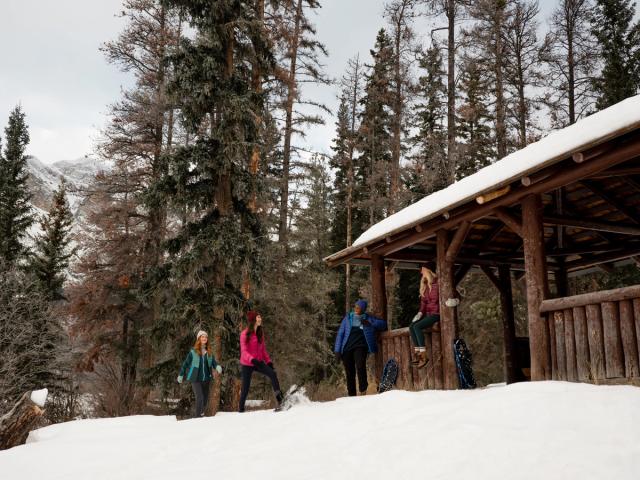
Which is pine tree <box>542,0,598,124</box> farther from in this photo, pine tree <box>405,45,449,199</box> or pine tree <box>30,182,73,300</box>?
pine tree <box>30,182,73,300</box>

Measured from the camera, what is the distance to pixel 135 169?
65.5 ft

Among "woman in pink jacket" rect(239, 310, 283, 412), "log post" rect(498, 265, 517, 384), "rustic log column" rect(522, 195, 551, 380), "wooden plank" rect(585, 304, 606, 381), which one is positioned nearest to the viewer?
"wooden plank" rect(585, 304, 606, 381)

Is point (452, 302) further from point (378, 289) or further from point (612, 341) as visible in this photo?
point (612, 341)

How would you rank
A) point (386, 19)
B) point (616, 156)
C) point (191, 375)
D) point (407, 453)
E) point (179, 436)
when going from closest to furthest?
1. point (407, 453)
2. point (616, 156)
3. point (179, 436)
4. point (191, 375)
5. point (386, 19)

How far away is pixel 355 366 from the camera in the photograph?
33.3 feet

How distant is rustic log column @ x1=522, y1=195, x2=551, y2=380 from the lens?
23.4 feet

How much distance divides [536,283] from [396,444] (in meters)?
3.43

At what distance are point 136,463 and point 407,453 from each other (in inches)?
131

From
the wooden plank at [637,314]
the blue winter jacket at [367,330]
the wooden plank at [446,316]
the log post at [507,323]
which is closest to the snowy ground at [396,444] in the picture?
the wooden plank at [637,314]

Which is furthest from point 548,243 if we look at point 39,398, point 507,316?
point 39,398

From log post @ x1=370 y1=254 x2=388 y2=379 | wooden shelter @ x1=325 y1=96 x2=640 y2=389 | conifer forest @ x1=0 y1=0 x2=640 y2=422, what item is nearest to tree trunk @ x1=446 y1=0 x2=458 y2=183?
conifer forest @ x1=0 y1=0 x2=640 y2=422

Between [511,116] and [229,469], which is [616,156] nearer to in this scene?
[229,469]

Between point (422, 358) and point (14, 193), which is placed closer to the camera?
point (422, 358)

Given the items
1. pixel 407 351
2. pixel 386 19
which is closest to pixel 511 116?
pixel 386 19
